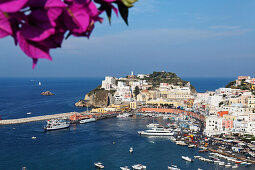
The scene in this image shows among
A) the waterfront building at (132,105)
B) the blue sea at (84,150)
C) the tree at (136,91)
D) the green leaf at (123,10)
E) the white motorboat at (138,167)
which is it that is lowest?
the white motorboat at (138,167)

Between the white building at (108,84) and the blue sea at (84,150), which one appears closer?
the blue sea at (84,150)

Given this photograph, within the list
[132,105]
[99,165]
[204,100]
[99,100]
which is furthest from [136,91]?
[99,165]

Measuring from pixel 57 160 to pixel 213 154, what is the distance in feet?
16.5

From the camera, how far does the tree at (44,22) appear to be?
0.26 metres

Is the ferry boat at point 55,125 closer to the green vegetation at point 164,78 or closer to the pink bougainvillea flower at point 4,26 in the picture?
the pink bougainvillea flower at point 4,26

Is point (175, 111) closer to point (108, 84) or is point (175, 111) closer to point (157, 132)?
point (157, 132)

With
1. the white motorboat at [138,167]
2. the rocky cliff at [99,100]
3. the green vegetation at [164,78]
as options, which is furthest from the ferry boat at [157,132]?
the green vegetation at [164,78]

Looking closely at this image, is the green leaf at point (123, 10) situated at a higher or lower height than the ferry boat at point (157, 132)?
higher

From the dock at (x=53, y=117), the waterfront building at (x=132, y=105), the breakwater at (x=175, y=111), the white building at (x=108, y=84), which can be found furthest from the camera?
the white building at (x=108, y=84)

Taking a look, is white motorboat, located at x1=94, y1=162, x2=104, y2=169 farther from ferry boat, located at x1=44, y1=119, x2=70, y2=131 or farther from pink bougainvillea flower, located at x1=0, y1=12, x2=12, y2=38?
pink bougainvillea flower, located at x1=0, y1=12, x2=12, y2=38

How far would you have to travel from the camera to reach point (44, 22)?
0.89 feet

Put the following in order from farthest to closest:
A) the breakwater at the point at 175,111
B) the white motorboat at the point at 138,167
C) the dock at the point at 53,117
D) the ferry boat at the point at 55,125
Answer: the breakwater at the point at 175,111 → the dock at the point at 53,117 → the ferry boat at the point at 55,125 → the white motorboat at the point at 138,167

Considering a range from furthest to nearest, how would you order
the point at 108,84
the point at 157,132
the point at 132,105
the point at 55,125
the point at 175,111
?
the point at 108,84 < the point at 132,105 < the point at 175,111 < the point at 55,125 < the point at 157,132

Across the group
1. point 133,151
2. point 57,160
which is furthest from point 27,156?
point 133,151
